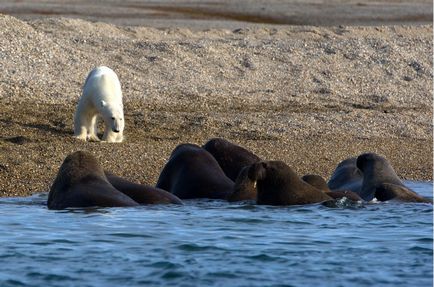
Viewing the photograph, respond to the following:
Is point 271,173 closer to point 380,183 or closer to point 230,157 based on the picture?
point 380,183

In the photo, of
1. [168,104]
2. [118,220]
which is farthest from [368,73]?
[118,220]

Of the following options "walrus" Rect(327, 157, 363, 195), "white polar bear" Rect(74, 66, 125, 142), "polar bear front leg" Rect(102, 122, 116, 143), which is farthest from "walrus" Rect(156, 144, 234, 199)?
"white polar bear" Rect(74, 66, 125, 142)

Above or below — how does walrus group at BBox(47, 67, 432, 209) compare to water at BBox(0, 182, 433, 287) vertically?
above

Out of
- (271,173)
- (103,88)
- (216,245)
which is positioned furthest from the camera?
(103,88)

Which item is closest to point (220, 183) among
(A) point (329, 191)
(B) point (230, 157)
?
(B) point (230, 157)

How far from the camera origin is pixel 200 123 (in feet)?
60.8

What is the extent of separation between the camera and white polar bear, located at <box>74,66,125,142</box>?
17062 millimetres

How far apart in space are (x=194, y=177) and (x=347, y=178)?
1.99m

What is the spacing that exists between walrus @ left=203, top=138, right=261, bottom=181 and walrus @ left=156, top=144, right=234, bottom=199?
496 mm

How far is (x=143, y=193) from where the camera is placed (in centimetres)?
1205

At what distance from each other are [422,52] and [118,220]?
16903mm

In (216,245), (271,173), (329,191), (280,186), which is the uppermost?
(271,173)

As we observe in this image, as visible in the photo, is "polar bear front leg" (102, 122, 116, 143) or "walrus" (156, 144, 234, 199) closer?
"walrus" (156, 144, 234, 199)

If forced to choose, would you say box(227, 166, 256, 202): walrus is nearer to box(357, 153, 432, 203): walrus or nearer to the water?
the water
